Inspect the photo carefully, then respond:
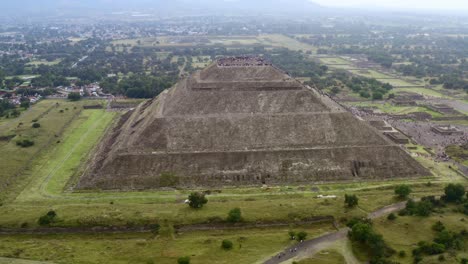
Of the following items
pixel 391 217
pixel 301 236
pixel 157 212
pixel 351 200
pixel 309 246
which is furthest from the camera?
pixel 351 200

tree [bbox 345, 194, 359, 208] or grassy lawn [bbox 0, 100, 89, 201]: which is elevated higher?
tree [bbox 345, 194, 359, 208]

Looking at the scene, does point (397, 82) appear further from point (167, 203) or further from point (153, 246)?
point (153, 246)

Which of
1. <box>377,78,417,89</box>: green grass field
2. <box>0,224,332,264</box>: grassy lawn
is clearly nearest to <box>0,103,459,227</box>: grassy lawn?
<box>0,224,332,264</box>: grassy lawn

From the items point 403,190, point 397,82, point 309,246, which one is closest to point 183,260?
point 309,246

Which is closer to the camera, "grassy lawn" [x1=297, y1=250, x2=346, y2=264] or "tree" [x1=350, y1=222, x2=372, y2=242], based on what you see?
"grassy lawn" [x1=297, y1=250, x2=346, y2=264]

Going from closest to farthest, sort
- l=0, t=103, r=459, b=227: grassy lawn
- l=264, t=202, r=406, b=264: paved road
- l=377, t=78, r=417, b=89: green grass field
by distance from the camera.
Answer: l=264, t=202, r=406, b=264: paved road → l=0, t=103, r=459, b=227: grassy lawn → l=377, t=78, r=417, b=89: green grass field

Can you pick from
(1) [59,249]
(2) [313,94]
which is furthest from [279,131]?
(1) [59,249]

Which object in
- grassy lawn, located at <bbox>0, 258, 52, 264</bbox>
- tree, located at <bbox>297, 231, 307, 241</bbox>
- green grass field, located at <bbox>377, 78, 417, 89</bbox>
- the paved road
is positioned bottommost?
grassy lawn, located at <bbox>0, 258, 52, 264</bbox>

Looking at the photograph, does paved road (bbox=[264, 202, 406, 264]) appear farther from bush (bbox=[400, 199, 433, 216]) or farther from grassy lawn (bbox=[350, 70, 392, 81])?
grassy lawn (bbox=[350, 70, 392, 81])
